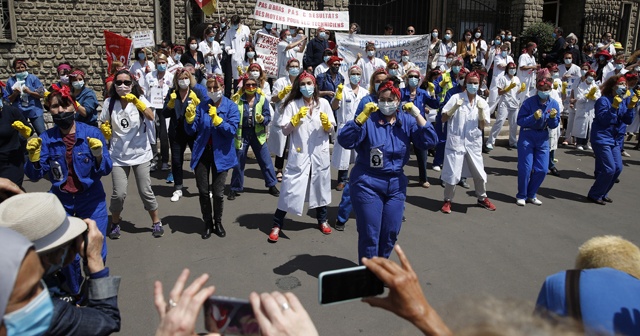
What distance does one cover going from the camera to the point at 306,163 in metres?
6.68

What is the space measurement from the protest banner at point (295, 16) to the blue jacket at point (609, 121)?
644 centimetres

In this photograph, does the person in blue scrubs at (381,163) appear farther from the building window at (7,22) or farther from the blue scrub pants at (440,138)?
the building window at (7,22)

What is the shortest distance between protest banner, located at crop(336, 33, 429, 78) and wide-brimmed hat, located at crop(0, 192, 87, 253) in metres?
10.8

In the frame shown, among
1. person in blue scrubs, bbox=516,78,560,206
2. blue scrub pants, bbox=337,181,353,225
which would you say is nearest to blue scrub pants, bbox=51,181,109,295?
blue scrub pants, bbox=337,181,353,225

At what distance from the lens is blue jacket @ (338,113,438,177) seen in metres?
5.12

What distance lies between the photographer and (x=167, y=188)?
885 centimetres

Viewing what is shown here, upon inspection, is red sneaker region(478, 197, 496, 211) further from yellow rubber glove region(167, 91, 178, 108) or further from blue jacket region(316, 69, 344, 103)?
yellow rubber glove region(167, 91, 178, 108)

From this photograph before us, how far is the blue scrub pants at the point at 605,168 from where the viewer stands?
28.3ft

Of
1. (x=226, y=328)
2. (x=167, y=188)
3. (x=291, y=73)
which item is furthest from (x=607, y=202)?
(x=226, y=328)

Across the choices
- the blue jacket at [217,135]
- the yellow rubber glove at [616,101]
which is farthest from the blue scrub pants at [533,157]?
the blue jacket at [217,135]

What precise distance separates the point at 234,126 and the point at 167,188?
2.75m

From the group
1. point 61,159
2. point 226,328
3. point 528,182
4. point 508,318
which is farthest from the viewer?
point 528,182

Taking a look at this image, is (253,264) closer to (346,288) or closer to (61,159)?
(61,159)

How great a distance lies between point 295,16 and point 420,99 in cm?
485
